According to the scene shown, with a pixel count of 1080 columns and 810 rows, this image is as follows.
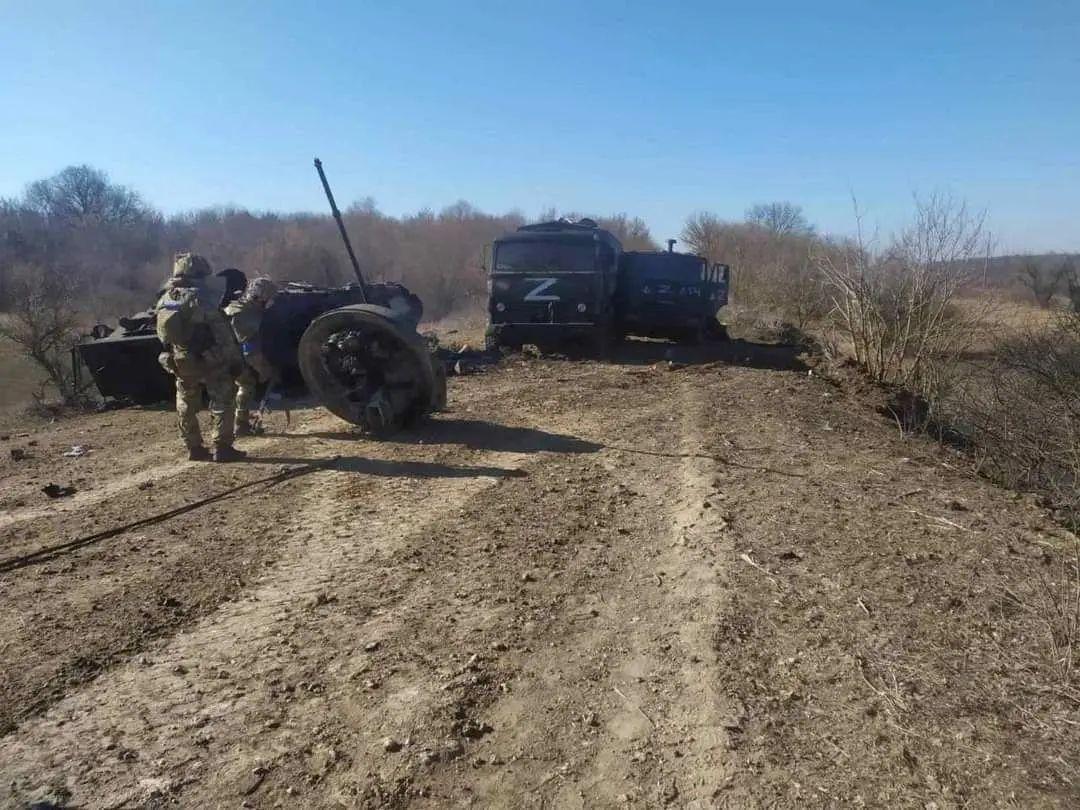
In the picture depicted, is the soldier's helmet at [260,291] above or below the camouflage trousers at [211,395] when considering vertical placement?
above

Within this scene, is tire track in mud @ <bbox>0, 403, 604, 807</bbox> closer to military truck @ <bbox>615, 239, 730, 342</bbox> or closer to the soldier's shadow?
the soldier's shadow

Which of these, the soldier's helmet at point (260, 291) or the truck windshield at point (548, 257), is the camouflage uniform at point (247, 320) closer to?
the soldier's helmet at point (260, 291)

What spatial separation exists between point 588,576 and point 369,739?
171 cm

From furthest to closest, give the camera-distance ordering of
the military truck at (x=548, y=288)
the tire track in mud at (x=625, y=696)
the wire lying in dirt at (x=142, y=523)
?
the military truck at (x=548, y=288), the wire lying in dirt at (x=142, y=523), the tire track in mud at (x=625, y=696)

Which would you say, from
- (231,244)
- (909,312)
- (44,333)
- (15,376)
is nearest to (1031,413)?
(909,312)

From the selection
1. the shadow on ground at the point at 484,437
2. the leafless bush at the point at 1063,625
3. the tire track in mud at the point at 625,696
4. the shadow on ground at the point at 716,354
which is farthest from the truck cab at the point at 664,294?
the leafless bush at the point at 1063,625

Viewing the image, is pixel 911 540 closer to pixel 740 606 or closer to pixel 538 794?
pixel 740 606

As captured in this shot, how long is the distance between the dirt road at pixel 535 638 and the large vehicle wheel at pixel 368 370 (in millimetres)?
1077

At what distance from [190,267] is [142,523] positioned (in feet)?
8.64

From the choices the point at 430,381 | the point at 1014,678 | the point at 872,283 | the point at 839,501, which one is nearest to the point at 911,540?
the point at 839,501

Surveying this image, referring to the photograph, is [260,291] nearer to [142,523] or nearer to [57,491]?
[57,491]

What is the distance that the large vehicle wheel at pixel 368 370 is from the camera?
7.48 m

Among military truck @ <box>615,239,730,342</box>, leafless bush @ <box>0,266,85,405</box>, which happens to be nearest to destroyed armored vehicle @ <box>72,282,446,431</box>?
leafless bush @ <box>0,266,85,405</box>

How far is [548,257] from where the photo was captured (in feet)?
44.4
